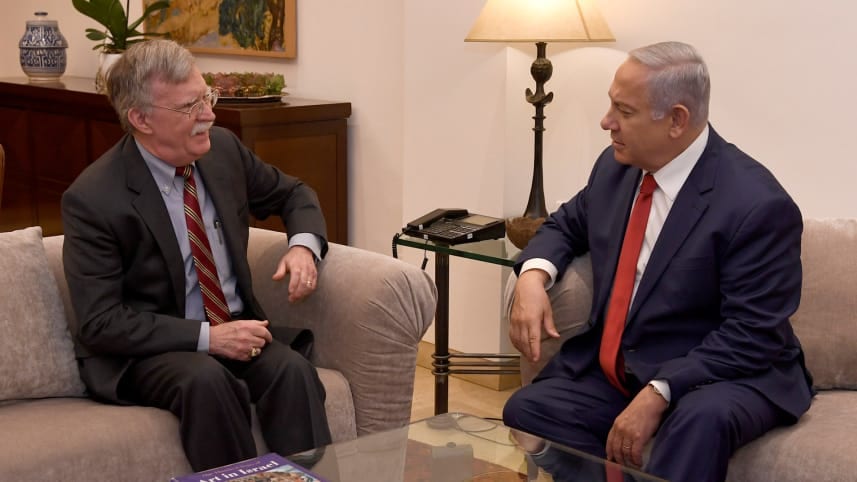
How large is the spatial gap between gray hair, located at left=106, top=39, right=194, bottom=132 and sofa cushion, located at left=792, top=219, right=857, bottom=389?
1758mm

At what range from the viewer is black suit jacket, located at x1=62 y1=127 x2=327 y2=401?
2.78 metres

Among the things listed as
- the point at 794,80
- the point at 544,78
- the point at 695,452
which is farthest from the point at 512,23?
the point at 695,452

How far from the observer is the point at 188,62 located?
291 cm

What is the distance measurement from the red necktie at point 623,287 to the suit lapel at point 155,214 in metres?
1.13

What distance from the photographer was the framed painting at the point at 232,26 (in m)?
5.46

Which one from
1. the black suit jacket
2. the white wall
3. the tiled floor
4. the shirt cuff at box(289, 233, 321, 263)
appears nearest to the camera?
the black suit jacket

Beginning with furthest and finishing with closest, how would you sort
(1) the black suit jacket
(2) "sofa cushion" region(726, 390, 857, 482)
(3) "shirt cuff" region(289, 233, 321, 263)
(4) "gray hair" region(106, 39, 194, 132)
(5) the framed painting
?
(5) the framed painting → (3) "shirt cuff" region(289, 233, 321, 263) → (4) "gray hair" region(106, 39, 194, 132) → (1) the black suit jacket → (2) "sofa cushion" region(726, 390, 857, 482)

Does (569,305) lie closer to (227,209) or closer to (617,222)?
(617,222)

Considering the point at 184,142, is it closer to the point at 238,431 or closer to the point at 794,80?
the point at 238,431

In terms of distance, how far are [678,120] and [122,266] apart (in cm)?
147

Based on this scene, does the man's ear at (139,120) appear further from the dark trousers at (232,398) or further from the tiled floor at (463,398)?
the tiled floor at (463,398)

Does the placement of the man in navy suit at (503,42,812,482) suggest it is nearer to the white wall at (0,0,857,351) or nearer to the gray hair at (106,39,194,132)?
the white wall at (0,0,857,351)

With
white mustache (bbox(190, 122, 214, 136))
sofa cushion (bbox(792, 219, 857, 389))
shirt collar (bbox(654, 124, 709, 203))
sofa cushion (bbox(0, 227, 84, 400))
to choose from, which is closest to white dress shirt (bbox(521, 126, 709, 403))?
shirt collar (bbox(654, 124, 709, 203))

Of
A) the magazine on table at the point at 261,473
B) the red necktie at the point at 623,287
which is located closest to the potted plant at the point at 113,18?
the red necktie at the point at 623,287
